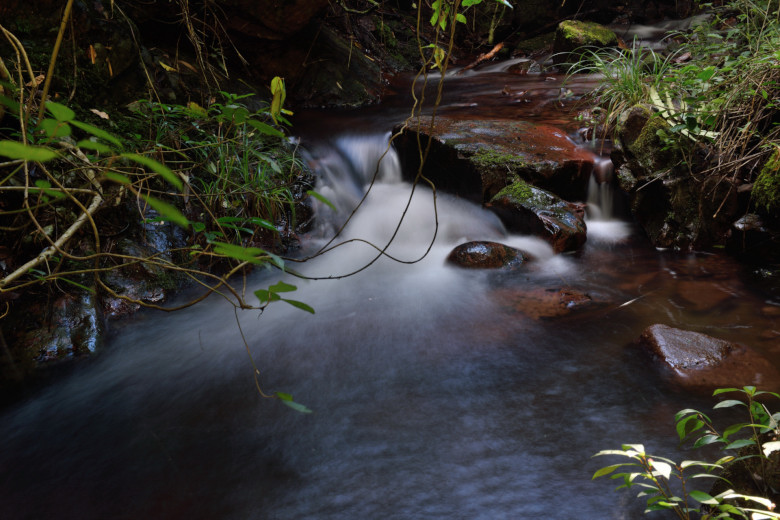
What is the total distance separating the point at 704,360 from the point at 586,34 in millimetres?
8063

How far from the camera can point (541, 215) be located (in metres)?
3.96

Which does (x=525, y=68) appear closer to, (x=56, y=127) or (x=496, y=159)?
(x=496, y=159)

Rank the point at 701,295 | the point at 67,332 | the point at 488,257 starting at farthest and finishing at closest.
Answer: the point at 488,257, the point at 701,295, the point at 67,332

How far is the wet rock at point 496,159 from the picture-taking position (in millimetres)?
4250

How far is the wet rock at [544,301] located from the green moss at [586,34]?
7143 millimetres

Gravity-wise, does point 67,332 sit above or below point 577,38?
below

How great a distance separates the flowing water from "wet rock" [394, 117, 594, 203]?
745mm

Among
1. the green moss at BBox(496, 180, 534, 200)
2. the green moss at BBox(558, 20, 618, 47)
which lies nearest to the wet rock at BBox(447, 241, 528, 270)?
the green moss at BBox(496, 180, 534, 200)

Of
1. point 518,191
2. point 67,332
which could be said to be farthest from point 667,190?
point 67,332

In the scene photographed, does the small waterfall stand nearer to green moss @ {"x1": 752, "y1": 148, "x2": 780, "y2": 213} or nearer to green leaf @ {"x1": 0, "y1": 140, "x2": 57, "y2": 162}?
green moss @ {"x1": 752, "y1": 148, "x2": 780, "y2": 213}

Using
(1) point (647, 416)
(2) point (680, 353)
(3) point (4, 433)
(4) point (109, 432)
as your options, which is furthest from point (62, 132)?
(2) point (680, 353)

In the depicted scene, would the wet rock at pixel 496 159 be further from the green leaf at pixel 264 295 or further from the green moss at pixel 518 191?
the green leaf at pixel 264 295

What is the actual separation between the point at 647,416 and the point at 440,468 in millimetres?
1006

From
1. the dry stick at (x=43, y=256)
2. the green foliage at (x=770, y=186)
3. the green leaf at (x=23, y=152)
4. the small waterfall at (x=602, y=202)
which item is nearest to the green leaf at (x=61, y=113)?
the green leaf at (x=23, y=152)
